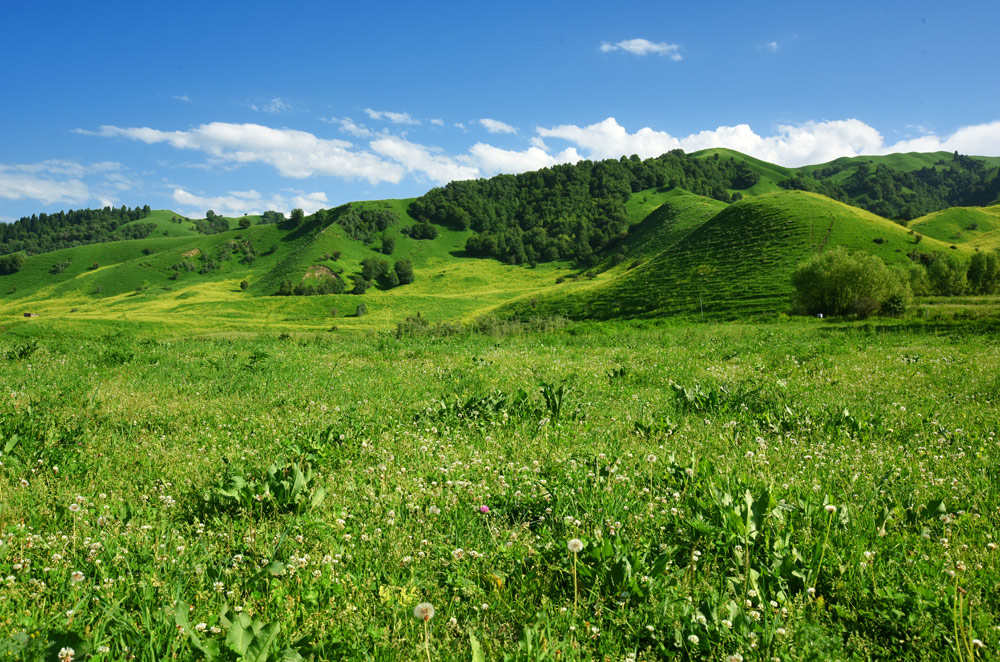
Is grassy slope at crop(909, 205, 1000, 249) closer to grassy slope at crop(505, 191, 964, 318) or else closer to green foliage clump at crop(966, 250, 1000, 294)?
green foliage clump at crop(966, 250, 1000, 294)

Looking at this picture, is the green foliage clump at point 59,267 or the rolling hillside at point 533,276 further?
the green foliage clump at point 59,267

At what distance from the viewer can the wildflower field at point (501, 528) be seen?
10.2ft

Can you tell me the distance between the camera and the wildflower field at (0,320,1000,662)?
311 cm

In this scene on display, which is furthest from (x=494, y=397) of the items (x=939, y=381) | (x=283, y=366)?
(x=939, y=381)

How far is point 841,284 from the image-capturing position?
181 feet

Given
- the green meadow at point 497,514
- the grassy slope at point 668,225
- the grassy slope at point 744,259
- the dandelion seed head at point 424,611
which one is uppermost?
the grassy slope at point 668,225

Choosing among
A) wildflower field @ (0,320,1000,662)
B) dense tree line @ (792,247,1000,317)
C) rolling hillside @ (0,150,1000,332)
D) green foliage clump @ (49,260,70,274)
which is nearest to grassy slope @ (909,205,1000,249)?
rolling hillside @ (0,150,1000,332)

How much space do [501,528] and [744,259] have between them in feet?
324

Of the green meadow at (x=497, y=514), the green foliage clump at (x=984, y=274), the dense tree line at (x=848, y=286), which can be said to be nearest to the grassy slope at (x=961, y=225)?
the green foliage clump at (x=984, y=274)

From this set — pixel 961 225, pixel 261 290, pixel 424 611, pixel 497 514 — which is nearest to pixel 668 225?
pixel 961 225

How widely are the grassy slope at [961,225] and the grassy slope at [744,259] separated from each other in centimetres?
6315

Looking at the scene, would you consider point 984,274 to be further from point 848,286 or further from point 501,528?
point 501,528

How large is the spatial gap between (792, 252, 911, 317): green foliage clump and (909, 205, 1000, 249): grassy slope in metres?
113

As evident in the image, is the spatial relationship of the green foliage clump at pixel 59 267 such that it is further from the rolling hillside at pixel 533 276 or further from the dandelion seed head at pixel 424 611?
the dandelion seed head at pixel 424 611
